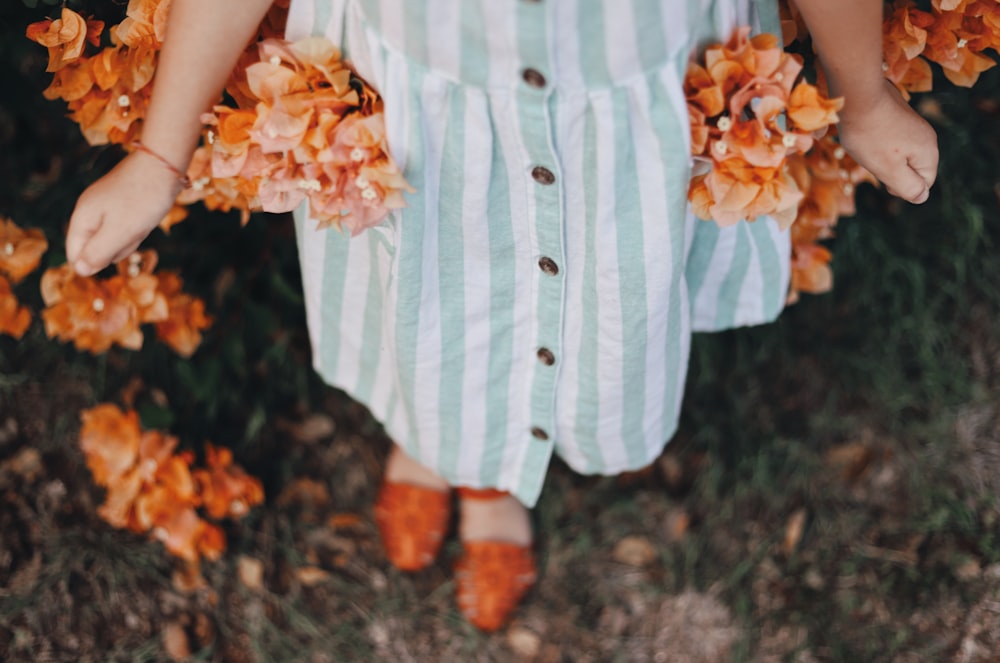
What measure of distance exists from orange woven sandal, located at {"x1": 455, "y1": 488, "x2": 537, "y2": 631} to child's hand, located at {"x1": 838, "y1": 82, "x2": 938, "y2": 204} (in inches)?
35.8

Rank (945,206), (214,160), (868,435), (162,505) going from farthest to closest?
(868,435) < (945,206) < (162,505) < (214,160)

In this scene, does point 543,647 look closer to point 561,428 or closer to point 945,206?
point 561,428

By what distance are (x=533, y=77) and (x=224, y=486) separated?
41.1 inches

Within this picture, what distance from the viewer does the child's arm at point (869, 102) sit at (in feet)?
3.20

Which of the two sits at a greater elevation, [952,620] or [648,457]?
[648,457]

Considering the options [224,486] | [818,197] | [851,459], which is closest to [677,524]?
[851,459]

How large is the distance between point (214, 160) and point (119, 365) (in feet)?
2.76

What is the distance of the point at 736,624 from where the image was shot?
5.67ft

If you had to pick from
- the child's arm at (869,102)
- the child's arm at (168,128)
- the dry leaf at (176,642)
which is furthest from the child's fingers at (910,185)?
the dry leaf at (176,642)

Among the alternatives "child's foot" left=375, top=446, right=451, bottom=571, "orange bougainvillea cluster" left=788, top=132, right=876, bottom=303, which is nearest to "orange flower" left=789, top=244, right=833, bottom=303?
"orange bougainvillea cluster" left=788, top=132, right=876, bottom=303

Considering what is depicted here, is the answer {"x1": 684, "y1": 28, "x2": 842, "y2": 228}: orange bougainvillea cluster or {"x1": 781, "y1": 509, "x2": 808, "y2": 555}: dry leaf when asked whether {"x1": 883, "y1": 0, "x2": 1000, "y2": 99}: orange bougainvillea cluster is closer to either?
{"x1": 684, "y1": 28, "x2": 842, "y2": 228}: orange bougainvillea cluster

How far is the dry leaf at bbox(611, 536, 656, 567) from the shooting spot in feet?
5.93

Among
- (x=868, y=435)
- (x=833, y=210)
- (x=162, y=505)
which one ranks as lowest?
(x=868, y=435)

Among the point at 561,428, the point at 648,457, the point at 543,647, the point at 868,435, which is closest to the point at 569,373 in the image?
the point at 561,428
